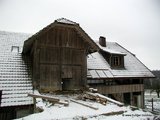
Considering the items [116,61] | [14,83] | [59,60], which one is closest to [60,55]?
[59,60]

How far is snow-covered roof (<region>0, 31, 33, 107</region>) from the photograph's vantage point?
1161cm

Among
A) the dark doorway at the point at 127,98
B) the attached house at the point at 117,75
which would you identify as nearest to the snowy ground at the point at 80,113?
the attached house at the point at 117,75

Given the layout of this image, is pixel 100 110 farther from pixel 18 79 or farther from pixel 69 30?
pixel 69 30

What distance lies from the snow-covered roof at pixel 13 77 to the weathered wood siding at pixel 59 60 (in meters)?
0.89

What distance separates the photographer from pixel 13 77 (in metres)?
13.4

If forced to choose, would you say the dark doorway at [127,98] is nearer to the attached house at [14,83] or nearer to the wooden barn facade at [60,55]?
the wooden barn facade at [60,55]

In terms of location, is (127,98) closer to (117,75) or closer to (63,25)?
(117,75)

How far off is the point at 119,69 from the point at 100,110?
12176 millimetres

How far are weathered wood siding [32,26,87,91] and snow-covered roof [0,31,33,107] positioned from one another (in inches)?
34.9

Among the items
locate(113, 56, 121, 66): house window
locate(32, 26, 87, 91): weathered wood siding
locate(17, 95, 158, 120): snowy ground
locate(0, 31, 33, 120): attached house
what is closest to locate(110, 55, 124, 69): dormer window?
locate(113, 56, 121, 66): house window

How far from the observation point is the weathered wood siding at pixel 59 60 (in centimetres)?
1410

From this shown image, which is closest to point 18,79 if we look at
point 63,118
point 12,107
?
Result: point 12,107

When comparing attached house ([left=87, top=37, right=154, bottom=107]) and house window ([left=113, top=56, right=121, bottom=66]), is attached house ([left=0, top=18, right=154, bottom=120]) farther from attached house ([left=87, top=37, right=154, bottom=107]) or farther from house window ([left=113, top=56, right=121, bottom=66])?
house window ([left=113, top=56, right=121, bottom=66])

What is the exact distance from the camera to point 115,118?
346 inches
